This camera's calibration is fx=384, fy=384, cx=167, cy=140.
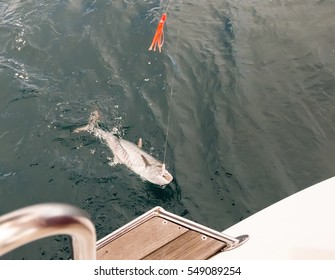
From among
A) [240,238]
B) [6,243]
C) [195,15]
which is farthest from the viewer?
[195,15]

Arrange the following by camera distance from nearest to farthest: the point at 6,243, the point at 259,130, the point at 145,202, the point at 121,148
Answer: the point at 6,243 → the point at 145,202 → the point at 121,148 → the point at 259,130

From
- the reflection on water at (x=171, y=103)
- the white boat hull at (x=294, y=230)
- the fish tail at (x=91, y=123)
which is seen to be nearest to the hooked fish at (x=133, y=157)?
the fish tail at (x=91, y=123)

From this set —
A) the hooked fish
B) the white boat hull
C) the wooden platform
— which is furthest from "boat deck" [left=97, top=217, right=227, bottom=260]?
the hooked fish

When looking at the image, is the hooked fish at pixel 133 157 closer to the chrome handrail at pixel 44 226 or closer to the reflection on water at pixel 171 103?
the reflection on water at pixel 171 103

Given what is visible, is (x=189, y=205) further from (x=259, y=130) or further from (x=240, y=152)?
(x=259, y=130)

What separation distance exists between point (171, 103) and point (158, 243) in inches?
198

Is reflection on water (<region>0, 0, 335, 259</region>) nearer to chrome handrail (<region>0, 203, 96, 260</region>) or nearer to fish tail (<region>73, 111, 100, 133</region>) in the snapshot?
fish tail (<region>73, 111, 100, 133</region>)

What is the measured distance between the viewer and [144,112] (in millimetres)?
7957

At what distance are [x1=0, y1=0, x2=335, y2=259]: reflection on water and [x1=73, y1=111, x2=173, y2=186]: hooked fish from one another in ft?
0.53

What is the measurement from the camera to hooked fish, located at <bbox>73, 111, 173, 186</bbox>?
6543 mm

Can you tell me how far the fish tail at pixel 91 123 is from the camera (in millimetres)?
7410

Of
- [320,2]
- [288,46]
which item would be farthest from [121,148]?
[320,2]

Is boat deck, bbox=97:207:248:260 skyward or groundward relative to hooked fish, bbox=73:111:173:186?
skyward

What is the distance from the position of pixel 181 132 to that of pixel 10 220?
6233 mm
